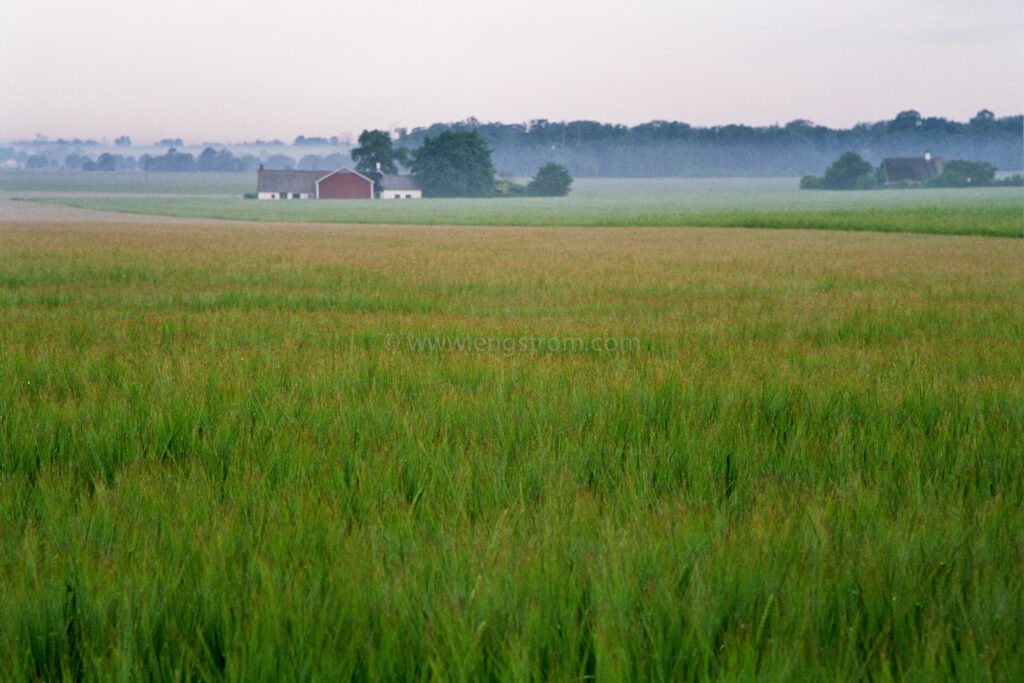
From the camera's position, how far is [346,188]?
116312 mm

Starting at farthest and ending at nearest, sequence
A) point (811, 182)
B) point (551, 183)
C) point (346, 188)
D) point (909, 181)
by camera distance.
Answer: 1. point (811, 182)
2. point (909, 181)
3. point (551, 183)
4. point (346, 188)

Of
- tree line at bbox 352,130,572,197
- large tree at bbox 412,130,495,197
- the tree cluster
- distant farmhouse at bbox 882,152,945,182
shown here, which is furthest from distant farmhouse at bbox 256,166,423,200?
distant farmhouse at bbox 882,152,945,182

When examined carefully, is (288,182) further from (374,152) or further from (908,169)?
(908,169)

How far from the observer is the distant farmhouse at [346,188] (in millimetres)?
115188

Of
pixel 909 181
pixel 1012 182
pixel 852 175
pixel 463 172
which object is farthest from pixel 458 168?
pixel 1012 182

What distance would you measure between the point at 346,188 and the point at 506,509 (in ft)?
387

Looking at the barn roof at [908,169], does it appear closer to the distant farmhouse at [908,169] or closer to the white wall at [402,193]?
the distant farmhouse at [908,169]

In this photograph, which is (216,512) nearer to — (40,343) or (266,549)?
(266,549)

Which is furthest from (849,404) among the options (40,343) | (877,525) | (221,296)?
(221,296)

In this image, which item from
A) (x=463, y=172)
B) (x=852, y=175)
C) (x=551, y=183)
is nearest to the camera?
(x=463, y=172)

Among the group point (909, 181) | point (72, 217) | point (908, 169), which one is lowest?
point (72, 217)

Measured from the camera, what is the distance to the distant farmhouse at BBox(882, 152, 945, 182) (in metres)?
131

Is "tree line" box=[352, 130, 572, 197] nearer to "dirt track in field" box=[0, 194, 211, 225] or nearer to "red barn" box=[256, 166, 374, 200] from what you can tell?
"red barn" box=[256, 166, 374, 200]

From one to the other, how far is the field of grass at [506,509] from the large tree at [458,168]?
109830 millimetres
